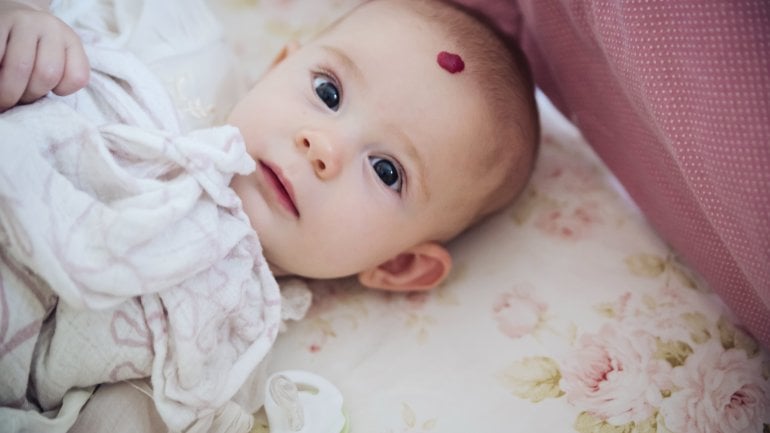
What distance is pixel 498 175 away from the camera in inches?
46.1

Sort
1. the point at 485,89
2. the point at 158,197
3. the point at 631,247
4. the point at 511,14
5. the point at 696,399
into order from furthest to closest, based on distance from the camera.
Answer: the point at 511,14
the point at 631,247
the point at 485,89
the point at 696,399
the point at 158,197

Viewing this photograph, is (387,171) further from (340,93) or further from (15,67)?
(15,67)

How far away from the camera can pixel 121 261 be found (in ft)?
2.52

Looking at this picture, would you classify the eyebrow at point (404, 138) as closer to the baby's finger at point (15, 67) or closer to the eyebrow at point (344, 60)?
the eyebrow at point (344, 60)

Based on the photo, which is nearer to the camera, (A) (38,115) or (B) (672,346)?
(A) (38,115)

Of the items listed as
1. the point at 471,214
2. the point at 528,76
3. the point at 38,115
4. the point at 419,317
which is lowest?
the point at 419,317

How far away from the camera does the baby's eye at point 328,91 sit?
42.5 inches

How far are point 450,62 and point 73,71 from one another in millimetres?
527

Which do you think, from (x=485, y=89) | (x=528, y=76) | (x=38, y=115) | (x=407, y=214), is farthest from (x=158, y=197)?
(x=528, y=76)

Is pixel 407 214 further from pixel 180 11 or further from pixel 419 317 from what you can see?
pixel 180 11

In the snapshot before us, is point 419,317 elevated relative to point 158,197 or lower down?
lower down

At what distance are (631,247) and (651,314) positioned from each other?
0.15m

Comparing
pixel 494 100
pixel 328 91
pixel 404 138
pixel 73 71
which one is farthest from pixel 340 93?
pixel 73 71

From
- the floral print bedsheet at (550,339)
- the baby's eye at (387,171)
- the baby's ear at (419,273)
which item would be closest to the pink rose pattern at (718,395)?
the floral print bedsheet at (550,339)
